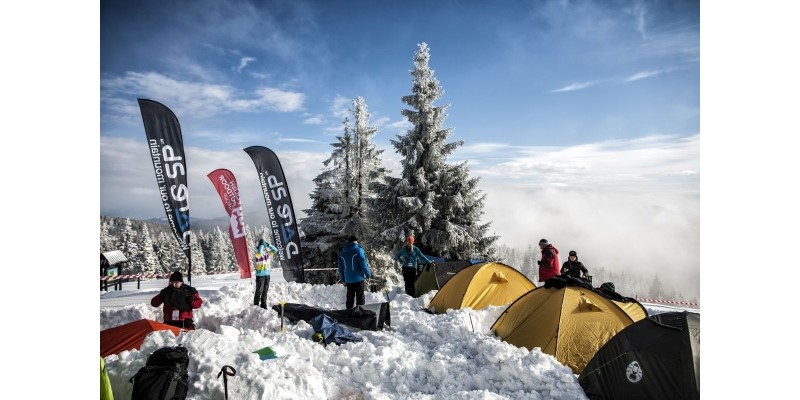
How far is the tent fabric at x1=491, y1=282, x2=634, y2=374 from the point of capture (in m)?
4.66

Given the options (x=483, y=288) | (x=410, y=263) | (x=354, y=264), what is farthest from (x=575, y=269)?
(x=354, y=264)

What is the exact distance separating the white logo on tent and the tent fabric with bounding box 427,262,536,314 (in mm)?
3519

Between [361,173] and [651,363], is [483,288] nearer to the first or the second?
[651,363]

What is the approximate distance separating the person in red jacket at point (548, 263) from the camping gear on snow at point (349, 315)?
347 centimetres

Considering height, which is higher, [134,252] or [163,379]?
[134,252]

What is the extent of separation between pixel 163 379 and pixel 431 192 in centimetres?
1010

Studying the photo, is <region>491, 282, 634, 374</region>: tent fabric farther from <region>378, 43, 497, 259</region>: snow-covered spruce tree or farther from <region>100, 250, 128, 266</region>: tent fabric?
<region>100, 250, 128, 266</region>: tent fabric

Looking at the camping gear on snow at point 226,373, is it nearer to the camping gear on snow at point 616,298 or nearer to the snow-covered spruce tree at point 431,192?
the camping gear on snow at point 616,298

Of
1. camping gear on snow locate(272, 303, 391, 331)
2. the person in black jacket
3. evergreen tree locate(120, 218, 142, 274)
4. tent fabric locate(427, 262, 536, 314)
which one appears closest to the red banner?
camping gear on snow locate(272, 303, 391, 331)

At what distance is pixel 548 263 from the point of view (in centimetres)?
792

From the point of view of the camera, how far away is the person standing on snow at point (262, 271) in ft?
23.6

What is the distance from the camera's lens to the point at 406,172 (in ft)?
43.5
